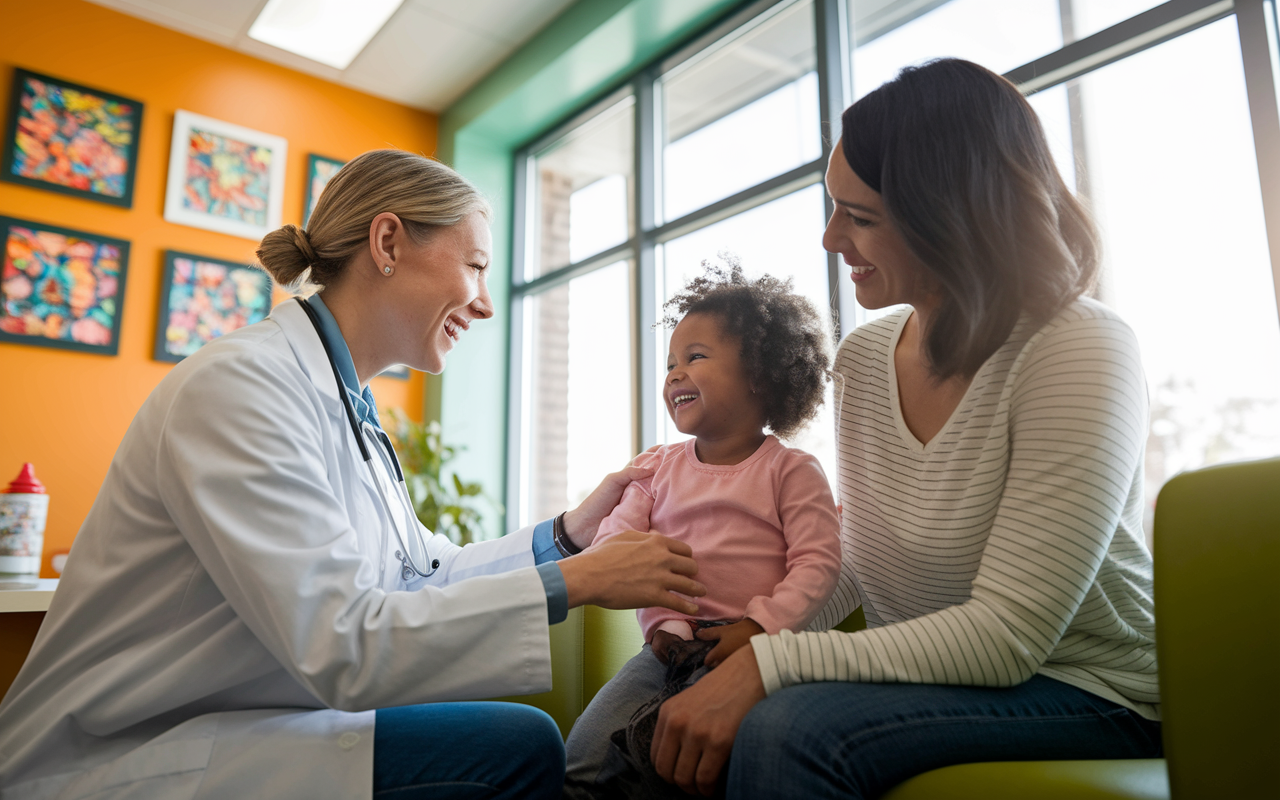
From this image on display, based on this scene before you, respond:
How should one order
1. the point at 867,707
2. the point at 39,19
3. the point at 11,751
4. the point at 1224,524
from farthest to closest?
1. the point at 39,19
2. the point at 11,751
3. the point at 867,707
4. the point at 1224,524

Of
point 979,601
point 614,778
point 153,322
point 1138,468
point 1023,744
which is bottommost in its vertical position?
point 614,778

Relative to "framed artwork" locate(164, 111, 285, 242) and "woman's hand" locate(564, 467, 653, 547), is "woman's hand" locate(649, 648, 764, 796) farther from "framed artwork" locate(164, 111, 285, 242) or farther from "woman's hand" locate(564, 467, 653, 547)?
"framed artwork" locate(164, 111, 285, 242)

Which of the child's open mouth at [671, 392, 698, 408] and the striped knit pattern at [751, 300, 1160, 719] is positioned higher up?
the child's open mouth at [671, 392, 698, 408]

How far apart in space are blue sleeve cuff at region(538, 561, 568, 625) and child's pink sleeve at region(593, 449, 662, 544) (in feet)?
1.22

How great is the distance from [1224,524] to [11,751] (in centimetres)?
136

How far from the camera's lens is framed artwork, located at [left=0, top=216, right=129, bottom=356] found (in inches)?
139

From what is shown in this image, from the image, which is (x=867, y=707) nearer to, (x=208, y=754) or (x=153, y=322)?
(x=208, y=754)

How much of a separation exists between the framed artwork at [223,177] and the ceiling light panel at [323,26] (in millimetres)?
475

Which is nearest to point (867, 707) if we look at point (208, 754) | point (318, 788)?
point (318, 788)

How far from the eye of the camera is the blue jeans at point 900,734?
2.74 feet

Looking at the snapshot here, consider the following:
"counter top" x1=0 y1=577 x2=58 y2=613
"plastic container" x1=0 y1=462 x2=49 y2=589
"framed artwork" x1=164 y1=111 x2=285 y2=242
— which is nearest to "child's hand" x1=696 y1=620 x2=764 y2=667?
"counter top" x1=0 y1=577 x2=58 y2=613

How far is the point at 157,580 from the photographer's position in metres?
1.07

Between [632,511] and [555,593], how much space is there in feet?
1.52

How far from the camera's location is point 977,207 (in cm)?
109
